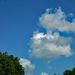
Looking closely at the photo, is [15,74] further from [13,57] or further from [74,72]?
[74,72]

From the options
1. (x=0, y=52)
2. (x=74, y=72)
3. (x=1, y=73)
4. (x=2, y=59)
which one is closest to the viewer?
A: (x=1, y=73)

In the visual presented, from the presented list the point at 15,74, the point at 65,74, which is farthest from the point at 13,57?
the point at 65,74

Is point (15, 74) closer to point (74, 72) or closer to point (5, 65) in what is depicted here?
point (5, 65)

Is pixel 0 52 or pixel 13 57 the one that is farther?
pixel 13 57

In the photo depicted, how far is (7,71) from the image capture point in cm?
5431

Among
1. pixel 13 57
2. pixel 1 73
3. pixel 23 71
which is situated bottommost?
pixel 1 73

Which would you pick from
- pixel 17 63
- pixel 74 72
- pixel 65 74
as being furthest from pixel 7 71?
pixel 65 74

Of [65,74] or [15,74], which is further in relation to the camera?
[65,74]

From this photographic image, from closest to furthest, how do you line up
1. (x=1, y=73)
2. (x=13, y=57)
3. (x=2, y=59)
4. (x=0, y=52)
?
1. (x=1, y=73)
2. (x=2, y=59)
3. (x=0, y=52)
4. (x=13, y=57)

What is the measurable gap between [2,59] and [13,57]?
31.2 ft

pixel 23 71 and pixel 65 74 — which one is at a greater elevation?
pixel 65 74

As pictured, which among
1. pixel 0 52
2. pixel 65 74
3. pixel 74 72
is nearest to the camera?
pixel 0 52

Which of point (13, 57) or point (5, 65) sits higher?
point (13, 57)

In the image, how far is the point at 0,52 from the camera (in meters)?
59.3
